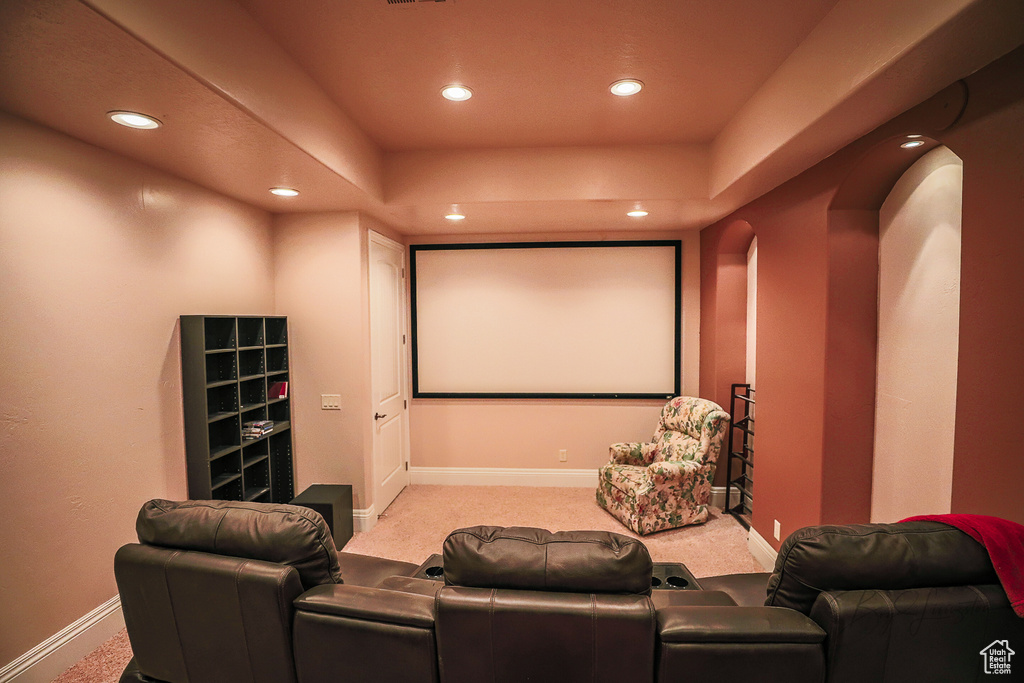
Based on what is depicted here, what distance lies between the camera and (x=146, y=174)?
7.95 feet

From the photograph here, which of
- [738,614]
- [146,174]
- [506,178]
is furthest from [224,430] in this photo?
[738,614]

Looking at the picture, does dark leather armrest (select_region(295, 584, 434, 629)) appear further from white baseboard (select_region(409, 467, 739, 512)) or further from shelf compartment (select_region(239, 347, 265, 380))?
white baseboard (select_region(409, 467, 739, 512))

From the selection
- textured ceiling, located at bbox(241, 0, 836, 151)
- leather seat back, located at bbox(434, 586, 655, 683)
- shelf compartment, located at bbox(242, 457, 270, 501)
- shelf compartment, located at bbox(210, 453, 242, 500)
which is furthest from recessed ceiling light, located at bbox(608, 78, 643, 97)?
shelf compartment, located at bbox(242, 457, 270, 501)

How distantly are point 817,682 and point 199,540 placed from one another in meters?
1.78

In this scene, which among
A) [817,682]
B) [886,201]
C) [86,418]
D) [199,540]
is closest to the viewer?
[817,682]

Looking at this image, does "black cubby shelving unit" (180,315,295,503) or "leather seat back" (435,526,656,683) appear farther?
"black cubby shelving unit" (180,315,295,503)

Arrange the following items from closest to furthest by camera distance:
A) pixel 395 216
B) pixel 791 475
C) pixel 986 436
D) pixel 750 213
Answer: pixel 986 436 → pixel 791 475 → pixel 750 213 → pixel 395 216

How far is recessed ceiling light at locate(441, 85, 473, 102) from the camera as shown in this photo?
2.31 m

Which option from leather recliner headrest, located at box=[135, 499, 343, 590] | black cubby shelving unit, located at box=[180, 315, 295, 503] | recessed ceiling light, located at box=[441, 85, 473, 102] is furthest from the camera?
black cubby shelving unit, located at box=[180, 315, 295, 503]

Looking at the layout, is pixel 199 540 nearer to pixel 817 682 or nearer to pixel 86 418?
pixel 86 418

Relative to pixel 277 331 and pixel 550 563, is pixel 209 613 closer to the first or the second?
pixel 550 563

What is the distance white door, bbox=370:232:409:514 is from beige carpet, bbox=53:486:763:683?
10.8 inches

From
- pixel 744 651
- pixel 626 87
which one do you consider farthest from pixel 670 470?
pixel 626 87

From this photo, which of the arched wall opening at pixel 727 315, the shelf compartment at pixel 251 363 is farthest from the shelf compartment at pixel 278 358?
the arched wall opening at pixel 727 315
